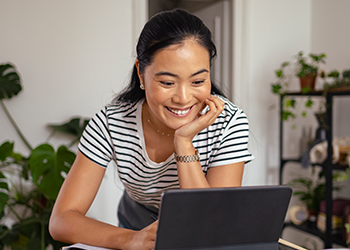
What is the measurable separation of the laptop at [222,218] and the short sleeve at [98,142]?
571 millimetres

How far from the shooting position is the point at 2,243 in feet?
5.89

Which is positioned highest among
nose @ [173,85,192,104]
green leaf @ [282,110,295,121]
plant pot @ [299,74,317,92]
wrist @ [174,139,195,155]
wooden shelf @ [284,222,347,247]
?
plant pot @ [299,74,317,92]

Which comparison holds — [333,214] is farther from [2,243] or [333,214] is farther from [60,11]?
[60,11]

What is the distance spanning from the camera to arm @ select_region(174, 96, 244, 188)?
0.94 metres

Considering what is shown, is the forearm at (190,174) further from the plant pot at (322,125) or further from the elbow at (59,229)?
the plant pot at (322,125)

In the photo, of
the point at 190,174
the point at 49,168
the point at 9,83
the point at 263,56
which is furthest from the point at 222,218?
the point at 263,56

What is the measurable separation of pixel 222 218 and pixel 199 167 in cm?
42

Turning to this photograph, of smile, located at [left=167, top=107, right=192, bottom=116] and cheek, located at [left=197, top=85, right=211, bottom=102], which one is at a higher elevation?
cheek, located at [left=197, top=85, right=211, bottom=102]

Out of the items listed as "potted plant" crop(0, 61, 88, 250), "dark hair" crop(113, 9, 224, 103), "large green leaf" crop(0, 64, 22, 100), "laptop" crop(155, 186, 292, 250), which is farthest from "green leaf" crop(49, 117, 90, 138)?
"laptop" crop(155, 186, 292, 250)

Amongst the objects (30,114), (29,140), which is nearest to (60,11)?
(30,114)

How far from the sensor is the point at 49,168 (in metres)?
1.61

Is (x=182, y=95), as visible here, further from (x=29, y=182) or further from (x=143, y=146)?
(x=29, y=182)

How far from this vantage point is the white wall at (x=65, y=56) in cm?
215

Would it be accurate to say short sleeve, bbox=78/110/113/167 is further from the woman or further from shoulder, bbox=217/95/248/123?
shoulder, bbox=217/95/248/123
